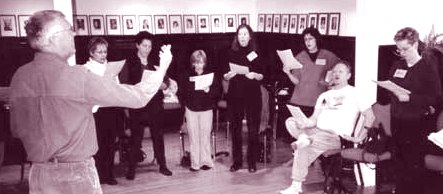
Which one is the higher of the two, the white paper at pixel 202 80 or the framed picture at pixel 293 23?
the framed picture at pixel 293 23

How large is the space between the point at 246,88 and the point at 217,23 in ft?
11.4

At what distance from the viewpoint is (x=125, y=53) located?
877cm

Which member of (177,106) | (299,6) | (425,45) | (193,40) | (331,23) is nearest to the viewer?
(425,45)

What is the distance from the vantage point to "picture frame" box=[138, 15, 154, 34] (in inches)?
359

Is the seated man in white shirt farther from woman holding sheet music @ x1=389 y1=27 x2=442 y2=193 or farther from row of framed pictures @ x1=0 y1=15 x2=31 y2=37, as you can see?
row of framed pictures @ x1=0 y1=15 x2=31 y2=37

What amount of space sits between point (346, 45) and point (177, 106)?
2415mm

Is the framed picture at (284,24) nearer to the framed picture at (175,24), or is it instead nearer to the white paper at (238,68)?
the framed picture at (175,24)

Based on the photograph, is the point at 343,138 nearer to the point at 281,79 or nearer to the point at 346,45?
the point at 346,45

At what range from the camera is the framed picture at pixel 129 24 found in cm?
901

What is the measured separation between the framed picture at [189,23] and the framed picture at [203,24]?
0.30 ft

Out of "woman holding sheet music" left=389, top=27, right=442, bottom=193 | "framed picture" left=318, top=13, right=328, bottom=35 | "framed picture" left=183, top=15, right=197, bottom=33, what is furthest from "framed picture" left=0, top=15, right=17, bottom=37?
"woman holding sheet music" left=389, top=27, right=442, bottom=193

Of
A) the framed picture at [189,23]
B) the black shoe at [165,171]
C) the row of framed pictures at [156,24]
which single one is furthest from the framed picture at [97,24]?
the black shoe at [165,171]

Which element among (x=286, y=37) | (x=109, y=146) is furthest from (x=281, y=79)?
A: (x=109, y=146)

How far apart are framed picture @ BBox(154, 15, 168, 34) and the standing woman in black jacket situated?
118 inches
